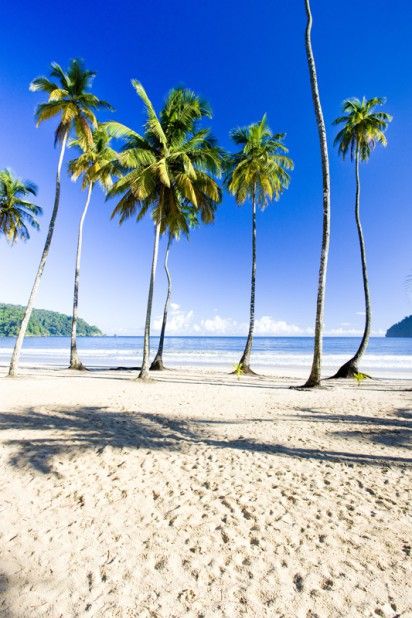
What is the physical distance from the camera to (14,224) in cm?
2247

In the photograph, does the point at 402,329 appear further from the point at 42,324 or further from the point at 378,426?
the point at 42,324

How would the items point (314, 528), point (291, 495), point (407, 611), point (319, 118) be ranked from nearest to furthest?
point (407, 611), point (314, 528), point (291, 495), point (319, 118)

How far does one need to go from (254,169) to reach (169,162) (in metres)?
6.30

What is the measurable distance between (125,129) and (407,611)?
1518cm

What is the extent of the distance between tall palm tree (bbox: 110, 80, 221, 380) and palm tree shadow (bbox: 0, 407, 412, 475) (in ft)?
21.9

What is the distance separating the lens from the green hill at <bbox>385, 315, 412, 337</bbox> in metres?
114

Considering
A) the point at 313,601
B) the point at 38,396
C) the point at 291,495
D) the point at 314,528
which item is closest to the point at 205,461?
the point at 291,495

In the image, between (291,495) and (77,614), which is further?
(291,495)

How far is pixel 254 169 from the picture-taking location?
18.8 metres

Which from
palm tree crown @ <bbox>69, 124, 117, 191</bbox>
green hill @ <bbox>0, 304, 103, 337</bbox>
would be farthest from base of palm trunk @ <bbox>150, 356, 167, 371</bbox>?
green hill @ <bbox>0, 304, 103, 337</bbox>

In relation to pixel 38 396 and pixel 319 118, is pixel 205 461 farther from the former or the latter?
pixel 319 118

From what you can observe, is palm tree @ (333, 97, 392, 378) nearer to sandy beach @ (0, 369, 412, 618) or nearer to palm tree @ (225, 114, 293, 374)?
palm tree @ (225, 114, 293, 374)

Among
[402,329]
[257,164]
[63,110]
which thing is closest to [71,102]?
[63,110]

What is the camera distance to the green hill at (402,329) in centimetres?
11416
